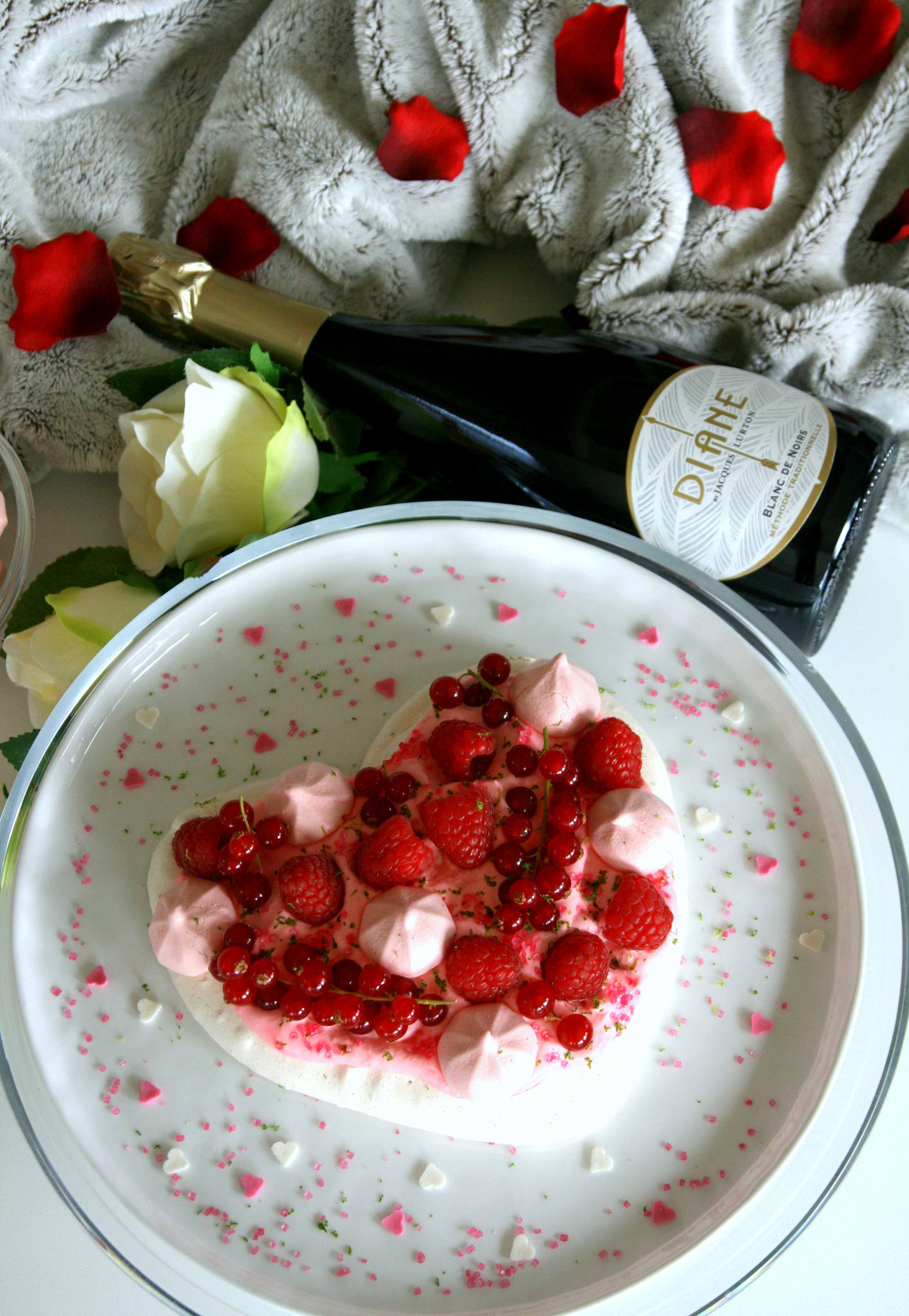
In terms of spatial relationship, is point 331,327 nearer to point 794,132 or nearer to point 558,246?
point 558,246

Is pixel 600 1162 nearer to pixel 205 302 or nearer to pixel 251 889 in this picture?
pixel 251 889

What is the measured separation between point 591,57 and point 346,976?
0.77 meters

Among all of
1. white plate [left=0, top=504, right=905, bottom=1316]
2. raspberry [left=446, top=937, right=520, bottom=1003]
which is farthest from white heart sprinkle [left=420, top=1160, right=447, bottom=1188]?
raspberry [left=446, top=937, right=520, bottom=1003]

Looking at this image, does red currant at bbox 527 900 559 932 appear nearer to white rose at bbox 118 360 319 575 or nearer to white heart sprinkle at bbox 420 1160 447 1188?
white heart sprinkle at bbox 420 1160 447 1188

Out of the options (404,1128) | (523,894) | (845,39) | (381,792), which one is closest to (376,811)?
(381,792)

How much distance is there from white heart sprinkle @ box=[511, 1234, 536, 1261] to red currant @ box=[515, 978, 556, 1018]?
6.0 inches

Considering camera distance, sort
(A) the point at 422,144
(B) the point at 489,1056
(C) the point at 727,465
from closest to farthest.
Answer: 1. (B) the point at 489,1056
2. (C) the point at 727,465
3. (A) the point at 422,144

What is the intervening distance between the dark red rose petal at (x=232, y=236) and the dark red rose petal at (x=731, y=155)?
379mm

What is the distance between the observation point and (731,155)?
0.78 meters

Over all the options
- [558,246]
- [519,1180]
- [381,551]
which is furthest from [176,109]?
[519,1180]

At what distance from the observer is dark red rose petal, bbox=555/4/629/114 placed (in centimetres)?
76

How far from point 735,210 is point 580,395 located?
0.70 feet

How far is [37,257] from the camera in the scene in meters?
0.81

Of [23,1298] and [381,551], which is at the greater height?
[381,551]
